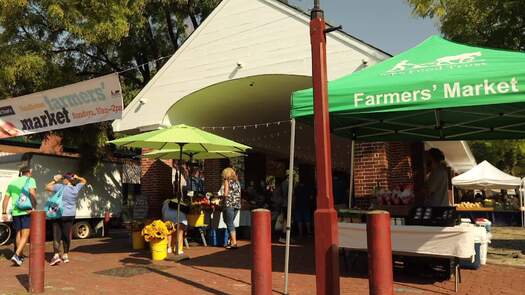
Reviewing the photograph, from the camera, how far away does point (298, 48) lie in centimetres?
1092

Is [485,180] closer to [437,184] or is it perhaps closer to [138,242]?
[437,184]

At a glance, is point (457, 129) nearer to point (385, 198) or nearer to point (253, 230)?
point (385, 198)

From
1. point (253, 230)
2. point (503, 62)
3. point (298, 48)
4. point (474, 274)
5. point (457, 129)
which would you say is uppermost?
point (298, 48)

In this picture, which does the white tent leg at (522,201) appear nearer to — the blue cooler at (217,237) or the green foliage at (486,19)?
the green foliage at (486,19)

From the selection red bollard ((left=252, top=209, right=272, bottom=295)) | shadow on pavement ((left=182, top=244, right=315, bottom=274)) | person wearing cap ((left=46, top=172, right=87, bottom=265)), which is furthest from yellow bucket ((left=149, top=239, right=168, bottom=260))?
red bollard ((left=252, top=209, right=272, bottom=295))

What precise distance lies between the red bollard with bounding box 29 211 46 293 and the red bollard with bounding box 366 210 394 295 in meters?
4.36

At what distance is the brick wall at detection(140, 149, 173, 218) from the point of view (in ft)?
48.1

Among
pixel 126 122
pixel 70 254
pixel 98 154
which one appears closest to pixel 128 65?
pixel 98 154

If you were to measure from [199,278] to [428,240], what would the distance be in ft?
10.9

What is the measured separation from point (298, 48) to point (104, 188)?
9.49 metres

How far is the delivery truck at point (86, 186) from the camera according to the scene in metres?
14.7

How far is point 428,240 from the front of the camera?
681cm

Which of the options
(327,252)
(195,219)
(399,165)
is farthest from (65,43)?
(327,252)

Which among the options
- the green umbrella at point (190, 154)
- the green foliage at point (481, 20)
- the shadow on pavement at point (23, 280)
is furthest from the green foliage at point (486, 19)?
the shadow on pavement at point (23, 280)
